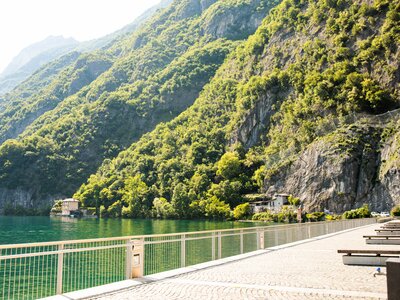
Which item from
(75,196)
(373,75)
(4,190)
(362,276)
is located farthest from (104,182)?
(362,276)

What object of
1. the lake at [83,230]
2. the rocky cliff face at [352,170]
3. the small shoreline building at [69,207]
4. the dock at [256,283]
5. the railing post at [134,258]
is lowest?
the lake at [83,230]

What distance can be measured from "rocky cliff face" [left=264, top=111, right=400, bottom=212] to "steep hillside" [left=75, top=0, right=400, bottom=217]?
24cm

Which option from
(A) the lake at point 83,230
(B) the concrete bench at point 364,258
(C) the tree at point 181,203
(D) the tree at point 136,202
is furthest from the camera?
(D) the tree at point 136,202

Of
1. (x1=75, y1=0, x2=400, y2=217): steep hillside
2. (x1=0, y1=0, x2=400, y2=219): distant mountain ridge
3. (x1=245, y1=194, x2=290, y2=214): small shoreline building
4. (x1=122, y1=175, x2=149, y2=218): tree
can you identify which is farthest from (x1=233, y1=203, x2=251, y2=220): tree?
(x1=122, y1=175, x2=149, y2=218): tree

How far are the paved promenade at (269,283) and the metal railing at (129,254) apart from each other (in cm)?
116

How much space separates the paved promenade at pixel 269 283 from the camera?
9.38m

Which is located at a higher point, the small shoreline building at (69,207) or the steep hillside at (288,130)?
the steep hillside at (288,130)

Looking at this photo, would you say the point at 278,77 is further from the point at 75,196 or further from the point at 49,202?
the point at 49,202

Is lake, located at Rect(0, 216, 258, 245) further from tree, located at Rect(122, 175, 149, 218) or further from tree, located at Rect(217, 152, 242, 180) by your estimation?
tree, located at Rect(122, 175, 149, 218)

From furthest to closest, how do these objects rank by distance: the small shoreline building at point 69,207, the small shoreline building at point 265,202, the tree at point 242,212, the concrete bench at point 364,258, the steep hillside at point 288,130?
1. the small shoreline building at point 69,207
2. the tree at point 242,212
3. the small shoreline building at point 265,202
4. the steep hillside at point 288,130
5. the concrete bench at point 364,258

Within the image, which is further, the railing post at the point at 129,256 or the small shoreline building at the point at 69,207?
the small shoreline building at the point at 69,207

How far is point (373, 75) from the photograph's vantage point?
4446 inches

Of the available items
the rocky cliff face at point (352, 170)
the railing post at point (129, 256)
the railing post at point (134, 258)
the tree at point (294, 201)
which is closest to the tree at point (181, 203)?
the rocky cliff face at point (352, 170)

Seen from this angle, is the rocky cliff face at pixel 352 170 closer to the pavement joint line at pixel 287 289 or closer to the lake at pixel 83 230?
the lake at pixel 83 230
